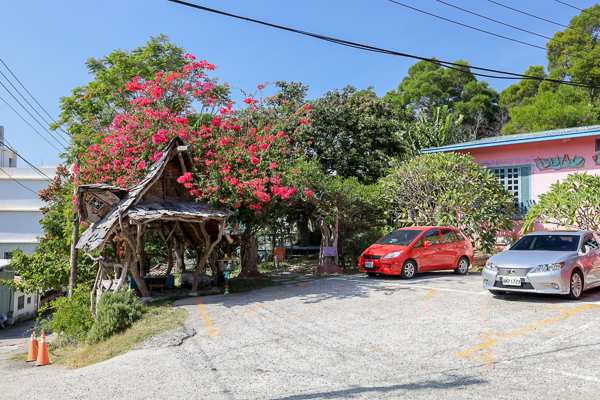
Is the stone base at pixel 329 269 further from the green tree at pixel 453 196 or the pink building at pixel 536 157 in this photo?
the pink building at pixel 536 157

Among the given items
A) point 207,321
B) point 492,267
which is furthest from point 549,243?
point 207,321

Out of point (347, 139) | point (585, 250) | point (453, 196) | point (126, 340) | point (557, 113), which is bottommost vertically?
point (126, 340)

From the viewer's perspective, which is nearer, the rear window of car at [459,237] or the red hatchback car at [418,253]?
the red hatchback car at [418,253]

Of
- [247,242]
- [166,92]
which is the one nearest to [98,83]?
[166,92]

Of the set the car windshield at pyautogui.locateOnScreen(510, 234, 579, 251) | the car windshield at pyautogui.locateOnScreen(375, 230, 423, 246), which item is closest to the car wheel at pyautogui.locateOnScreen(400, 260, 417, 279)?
the car windshield at pyautogui.locateOnScreen(375, 230, 423, 246)

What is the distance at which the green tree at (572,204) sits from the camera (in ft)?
46.7

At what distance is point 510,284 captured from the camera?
930cm

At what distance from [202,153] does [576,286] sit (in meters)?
9.89

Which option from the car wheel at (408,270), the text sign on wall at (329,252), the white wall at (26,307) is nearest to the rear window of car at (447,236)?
the car wheel at (408,270)

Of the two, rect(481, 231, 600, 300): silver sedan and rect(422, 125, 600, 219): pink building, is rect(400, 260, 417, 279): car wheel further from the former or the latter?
rect(422, 125, 600, 219): pink building

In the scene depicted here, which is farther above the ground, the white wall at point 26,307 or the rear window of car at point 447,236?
the rear window of car at point 447,236

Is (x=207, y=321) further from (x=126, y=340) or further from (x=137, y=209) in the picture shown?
(x=137, y=209)

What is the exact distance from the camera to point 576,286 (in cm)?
936

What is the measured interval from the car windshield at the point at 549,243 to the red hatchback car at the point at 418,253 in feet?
11.2
